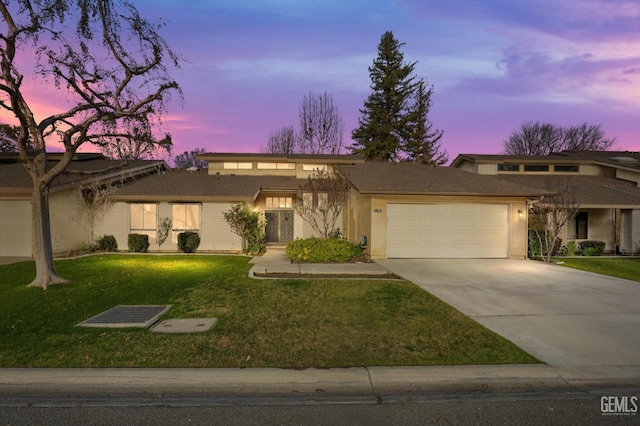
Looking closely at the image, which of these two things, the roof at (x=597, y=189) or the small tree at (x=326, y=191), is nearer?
the small tree at (x=326, y=191)

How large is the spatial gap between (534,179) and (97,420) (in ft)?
73.3

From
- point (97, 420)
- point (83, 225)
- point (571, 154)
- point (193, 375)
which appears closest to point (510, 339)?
point (193, 375)

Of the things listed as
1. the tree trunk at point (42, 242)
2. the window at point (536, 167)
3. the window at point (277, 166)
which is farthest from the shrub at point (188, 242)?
the window at point (536, 167)

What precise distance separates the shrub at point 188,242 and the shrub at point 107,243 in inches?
115

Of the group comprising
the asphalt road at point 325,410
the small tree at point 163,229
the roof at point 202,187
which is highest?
the roof at point 202,187

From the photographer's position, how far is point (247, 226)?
16125mm

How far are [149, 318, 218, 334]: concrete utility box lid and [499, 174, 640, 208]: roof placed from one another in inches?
612

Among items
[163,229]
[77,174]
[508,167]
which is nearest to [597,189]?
[508,167]

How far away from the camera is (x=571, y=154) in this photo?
23.9 meters

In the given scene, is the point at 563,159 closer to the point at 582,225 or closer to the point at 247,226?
the point at 582,225

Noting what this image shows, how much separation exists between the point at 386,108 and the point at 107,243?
94.6 ft

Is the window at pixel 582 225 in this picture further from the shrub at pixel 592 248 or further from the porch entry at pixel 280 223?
the porch entry at pixel 280 223

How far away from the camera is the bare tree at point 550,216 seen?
1398 cm

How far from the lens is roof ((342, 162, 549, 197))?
1448 centimetres
